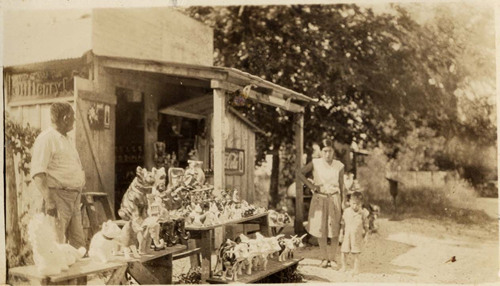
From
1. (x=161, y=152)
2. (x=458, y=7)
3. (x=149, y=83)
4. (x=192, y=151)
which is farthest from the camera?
(x=192, y=151)

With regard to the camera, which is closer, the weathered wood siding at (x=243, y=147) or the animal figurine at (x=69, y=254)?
the animal figurine at (x=69, y=254)

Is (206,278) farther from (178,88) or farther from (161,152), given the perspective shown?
(178,88)

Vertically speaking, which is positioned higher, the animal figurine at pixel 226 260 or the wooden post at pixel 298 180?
the wooden post at pixel 298 180

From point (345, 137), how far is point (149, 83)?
2600mm

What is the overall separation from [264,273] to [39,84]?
282cm

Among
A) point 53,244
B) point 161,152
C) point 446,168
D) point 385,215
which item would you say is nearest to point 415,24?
point 446,168

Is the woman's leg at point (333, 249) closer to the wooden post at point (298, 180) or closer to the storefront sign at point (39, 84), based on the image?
the wooden post at point (298, 180)

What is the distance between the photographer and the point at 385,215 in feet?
20.8

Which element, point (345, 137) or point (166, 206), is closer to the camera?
point (166, 206)

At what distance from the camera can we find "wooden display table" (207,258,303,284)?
4855mm

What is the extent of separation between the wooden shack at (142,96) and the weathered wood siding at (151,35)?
11mm

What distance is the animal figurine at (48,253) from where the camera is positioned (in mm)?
4043

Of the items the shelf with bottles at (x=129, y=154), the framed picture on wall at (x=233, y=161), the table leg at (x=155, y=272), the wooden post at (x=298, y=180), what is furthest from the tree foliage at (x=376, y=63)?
the table leg at (x=155, y=272)

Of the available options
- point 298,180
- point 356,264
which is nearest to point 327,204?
point 356,264
